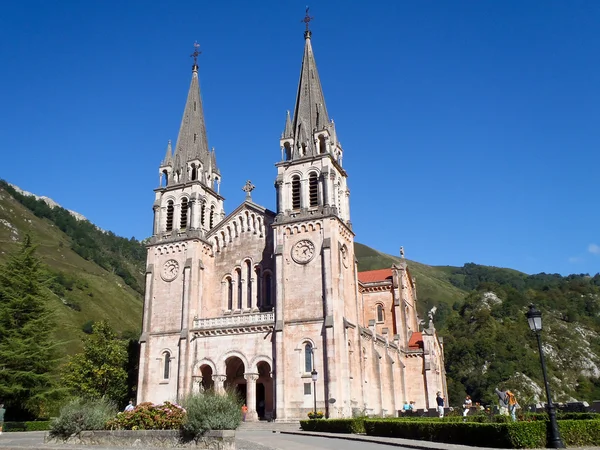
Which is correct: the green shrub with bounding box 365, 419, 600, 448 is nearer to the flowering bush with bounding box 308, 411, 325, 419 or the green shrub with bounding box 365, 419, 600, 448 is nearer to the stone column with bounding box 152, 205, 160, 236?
the flowering bush with bounding box 308, 411, 325, 419

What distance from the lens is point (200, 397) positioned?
72.6ft

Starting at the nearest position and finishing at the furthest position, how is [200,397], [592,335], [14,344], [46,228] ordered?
1. [200,397]
2. [14,344]
3. [592,335]
4. [46,228]

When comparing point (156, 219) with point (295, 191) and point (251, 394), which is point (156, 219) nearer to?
point (295, 191)

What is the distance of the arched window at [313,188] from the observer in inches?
1928

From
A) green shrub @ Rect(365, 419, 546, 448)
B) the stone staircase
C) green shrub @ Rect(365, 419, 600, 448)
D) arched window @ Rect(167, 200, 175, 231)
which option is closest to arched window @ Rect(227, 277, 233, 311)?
arched window @ Rect(167, 200, 175, 231)

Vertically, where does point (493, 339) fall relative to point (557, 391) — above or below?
above

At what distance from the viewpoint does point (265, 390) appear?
4712 cm

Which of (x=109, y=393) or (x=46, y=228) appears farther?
(x=46, y=228)

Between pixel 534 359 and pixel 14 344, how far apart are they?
320 feet

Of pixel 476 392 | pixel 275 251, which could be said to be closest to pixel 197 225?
pixel 275 251

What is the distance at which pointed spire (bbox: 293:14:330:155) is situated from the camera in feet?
168

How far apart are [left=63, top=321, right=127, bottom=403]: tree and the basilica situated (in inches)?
134

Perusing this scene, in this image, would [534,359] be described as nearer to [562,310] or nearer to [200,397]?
[562,310]

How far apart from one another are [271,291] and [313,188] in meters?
9.62
